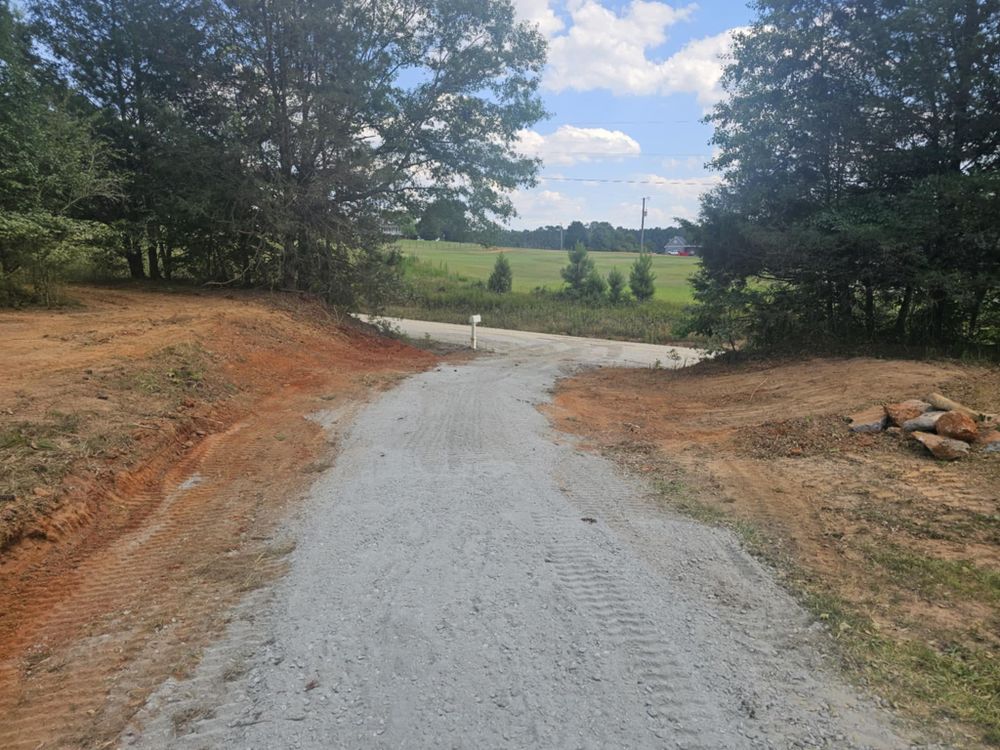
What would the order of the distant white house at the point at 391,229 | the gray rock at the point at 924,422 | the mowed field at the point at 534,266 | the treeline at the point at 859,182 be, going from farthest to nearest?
the mowed field at the point at 534,266
the distant white house at the point at 391,229
the treeline at the point at 859,182
the gray rock at the point at 924,422

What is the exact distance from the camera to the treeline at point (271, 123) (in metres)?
16.2

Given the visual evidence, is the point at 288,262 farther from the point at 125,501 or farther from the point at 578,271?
the point at 578,271

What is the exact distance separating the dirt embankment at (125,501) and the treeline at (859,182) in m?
8.44

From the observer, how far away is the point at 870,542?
13.8 ft

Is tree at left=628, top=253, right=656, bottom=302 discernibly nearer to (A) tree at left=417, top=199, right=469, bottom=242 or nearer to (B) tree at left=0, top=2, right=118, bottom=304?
(A) tree at left=417, top=199, right=469, bottom=242

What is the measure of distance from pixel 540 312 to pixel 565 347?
44.1 ft

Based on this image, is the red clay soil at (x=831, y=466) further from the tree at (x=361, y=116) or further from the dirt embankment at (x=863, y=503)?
the tree at (x=361, y=116)

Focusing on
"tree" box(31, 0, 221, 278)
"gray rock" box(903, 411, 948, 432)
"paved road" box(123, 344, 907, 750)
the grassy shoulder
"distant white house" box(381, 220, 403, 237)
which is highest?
"tree" box(31, 0, 221, 278)

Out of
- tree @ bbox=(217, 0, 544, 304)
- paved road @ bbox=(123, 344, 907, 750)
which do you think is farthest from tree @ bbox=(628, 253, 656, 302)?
paved road @ bbox=(123, 344, 907, 750)

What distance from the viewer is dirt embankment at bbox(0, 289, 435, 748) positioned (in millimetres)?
2918

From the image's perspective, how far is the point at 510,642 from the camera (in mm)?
3092

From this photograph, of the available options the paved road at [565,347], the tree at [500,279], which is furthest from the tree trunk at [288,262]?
the tree at [500,279]

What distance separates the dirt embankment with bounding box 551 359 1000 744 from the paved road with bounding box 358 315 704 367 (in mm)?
9697

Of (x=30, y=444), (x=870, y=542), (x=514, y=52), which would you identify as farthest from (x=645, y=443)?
(x=514, y=52)
